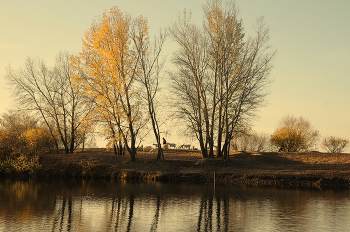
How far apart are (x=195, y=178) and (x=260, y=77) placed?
13.7 m

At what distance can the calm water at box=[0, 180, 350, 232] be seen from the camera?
13992mm

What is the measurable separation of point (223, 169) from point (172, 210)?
18339 millimetres

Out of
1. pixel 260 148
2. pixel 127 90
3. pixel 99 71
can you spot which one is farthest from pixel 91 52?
pixel 260 148

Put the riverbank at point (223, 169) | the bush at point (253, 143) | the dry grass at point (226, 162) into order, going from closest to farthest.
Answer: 1. the riverbank at point (223, 169)
2. the dry grass at point (226, 162)
3. the bush at point (253, 143)

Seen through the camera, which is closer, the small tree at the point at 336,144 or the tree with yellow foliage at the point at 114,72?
the tree with yellow foliage at the point at 114,72

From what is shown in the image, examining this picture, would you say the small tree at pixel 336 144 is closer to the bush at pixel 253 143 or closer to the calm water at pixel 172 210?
the bush at pixel 253 143

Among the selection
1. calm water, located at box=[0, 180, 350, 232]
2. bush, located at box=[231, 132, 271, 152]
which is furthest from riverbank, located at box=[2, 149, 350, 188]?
bush, located at box=[231, 132, 271, 152]

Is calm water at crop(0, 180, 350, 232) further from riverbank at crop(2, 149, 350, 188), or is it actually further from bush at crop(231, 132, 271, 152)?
bush at crop(231, 132, 271, 152)

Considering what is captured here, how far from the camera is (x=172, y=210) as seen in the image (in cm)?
1756

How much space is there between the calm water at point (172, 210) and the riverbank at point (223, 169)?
4970mm

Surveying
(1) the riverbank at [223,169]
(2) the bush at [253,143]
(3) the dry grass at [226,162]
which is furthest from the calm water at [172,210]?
(2) the bush at [253,143]

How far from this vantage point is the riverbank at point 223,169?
30250 millimetres

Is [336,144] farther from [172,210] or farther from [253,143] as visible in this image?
[172,210]

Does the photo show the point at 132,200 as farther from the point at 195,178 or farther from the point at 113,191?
the point at 195,178
